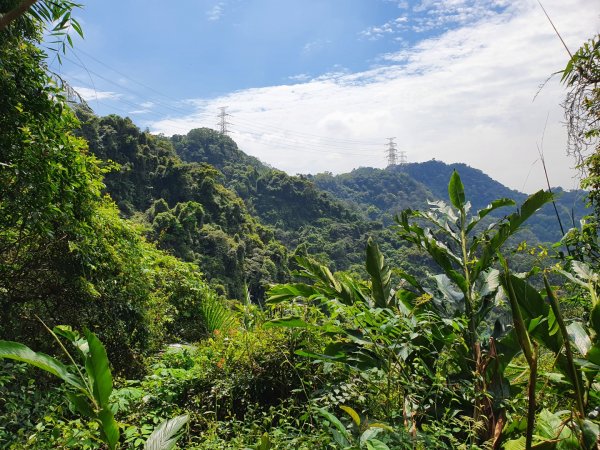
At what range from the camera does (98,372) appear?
118cm

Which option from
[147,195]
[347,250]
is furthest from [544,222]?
[147,195]

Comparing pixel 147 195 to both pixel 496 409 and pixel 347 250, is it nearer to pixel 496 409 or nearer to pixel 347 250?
pixel 347 250

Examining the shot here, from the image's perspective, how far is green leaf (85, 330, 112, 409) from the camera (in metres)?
1.17

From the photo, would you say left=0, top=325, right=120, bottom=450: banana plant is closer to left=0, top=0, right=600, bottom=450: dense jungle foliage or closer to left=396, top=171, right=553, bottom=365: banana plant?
left=0, top=0, right=600, bottom=450: dense jungle foliage

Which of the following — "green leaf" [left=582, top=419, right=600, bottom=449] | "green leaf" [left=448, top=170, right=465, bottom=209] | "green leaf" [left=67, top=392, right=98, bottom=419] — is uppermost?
"green leaf" [left=448, top=170, right=465, bottom=209]

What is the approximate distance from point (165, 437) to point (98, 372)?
30cm

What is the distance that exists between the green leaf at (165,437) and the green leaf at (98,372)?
204mm

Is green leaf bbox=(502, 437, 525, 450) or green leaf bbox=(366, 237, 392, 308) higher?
green leaf bbox=(366, 237, 392, 308)

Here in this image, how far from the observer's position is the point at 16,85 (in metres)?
2.95

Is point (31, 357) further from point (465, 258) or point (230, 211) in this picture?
point (230, 211)

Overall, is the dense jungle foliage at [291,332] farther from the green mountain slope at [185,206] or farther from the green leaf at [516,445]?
the green mountain slope at [185,206]

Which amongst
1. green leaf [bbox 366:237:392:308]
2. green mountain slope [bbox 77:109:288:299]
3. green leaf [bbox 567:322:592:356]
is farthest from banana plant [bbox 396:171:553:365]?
green mountain slope [bbox 77:109:288:299]

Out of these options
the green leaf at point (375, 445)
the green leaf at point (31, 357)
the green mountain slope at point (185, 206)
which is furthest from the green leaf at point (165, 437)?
the green mountain slope at point (185, 206)

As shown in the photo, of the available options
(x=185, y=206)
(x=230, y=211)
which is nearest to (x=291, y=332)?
(x=185, y=206)
